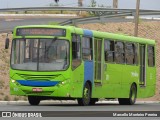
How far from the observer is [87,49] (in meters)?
30.2

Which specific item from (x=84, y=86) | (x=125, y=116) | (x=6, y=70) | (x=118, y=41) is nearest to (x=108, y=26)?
(x=6, y=70)

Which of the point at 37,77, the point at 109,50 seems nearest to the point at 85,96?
the point at 37,77

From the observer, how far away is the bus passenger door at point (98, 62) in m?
30.9

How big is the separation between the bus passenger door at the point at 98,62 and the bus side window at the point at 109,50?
1.65 feet

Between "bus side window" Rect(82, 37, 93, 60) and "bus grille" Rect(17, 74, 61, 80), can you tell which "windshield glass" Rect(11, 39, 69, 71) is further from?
"bus side window" Rect(82, 37, 93, 60)

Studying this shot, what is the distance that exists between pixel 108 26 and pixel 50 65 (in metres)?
23.4

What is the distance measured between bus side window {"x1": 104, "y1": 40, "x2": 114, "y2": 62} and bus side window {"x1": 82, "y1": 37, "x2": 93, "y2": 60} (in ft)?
4.62

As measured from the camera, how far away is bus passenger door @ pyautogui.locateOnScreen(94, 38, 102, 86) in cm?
3092

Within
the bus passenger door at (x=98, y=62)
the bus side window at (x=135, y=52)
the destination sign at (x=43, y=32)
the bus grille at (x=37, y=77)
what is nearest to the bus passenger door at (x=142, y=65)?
the bus side window at (x=135, y=52)

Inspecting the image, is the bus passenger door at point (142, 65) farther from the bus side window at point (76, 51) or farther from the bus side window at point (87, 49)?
the bus side window at point (76, 51)

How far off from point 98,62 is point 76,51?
1.99 meters

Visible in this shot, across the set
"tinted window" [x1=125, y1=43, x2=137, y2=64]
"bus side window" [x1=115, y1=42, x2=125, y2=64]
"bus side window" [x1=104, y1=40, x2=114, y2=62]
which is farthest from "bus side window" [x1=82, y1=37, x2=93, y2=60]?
"tinted window" [x1=125, y1=43, x2=137, y2=64]

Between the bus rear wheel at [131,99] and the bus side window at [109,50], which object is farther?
the bus rear wheel at [131,99]

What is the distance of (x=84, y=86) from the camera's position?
98.3 feet
